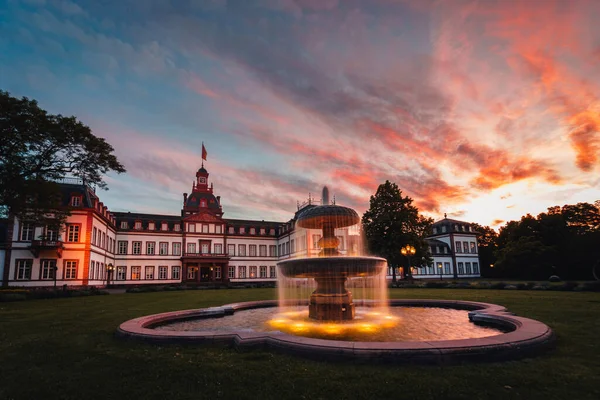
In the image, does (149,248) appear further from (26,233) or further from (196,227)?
(26,233)

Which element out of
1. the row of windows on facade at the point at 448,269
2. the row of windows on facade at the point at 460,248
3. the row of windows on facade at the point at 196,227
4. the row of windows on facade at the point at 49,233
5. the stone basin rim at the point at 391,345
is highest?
the row of windows on facade at the point at 196,227

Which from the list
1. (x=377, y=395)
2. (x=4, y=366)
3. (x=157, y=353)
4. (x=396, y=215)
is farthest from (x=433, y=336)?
(x=396, y=215)

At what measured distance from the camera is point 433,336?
27.4 ft

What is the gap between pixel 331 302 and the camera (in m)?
11.5

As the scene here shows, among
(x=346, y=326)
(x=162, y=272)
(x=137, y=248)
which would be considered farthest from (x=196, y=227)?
(x=346, y=326)

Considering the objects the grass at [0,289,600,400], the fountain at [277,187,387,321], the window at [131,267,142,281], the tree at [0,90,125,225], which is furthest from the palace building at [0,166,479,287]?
the grass at [0,289,600,400]

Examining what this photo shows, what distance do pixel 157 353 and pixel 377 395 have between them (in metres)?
4.43

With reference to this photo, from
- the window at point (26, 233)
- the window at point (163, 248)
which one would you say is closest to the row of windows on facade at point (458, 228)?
the window at point (163, 248)

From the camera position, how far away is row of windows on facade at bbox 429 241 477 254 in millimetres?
68856

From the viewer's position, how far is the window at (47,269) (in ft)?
123

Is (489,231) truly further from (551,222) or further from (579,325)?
(579,325)

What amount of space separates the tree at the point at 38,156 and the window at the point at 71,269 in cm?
1357

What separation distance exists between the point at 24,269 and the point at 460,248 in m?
71.6

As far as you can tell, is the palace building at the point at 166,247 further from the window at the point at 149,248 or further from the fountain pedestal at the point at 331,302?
the fountain pedestal at the point at 331,302
